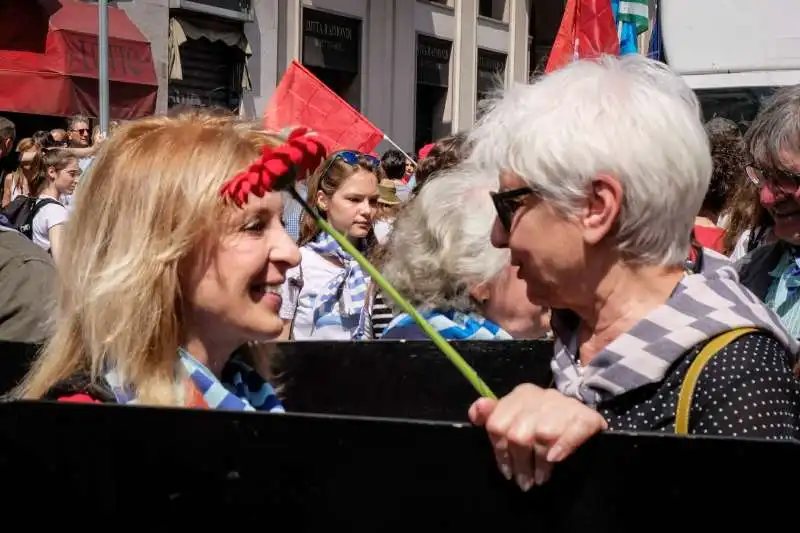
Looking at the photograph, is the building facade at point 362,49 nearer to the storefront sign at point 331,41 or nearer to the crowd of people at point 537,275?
the storefront sign at point 331,41

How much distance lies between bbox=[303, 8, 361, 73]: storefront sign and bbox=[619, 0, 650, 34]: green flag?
11.8 m

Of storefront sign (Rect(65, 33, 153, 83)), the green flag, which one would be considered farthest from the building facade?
the green flag

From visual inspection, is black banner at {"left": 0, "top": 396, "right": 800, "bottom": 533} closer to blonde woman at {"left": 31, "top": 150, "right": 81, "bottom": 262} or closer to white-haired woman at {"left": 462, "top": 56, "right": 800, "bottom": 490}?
white-haired woman at {"left": 462, "top": 56, "right": 800, "bottom": 490}

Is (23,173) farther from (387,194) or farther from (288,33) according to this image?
(288,33)

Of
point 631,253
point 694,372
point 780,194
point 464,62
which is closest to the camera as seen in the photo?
point 694,372

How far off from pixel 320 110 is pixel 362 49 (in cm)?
1326

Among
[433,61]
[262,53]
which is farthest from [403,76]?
[262,53]

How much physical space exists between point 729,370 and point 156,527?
80 centimetres

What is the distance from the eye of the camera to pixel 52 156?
7.31 m

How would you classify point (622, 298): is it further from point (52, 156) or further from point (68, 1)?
point (68, 1)

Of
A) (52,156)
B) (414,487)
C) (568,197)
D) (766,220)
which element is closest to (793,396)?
(568,197)

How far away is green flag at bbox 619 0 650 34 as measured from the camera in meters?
7.14

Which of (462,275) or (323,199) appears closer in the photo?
(462,275)

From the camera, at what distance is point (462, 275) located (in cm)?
304
